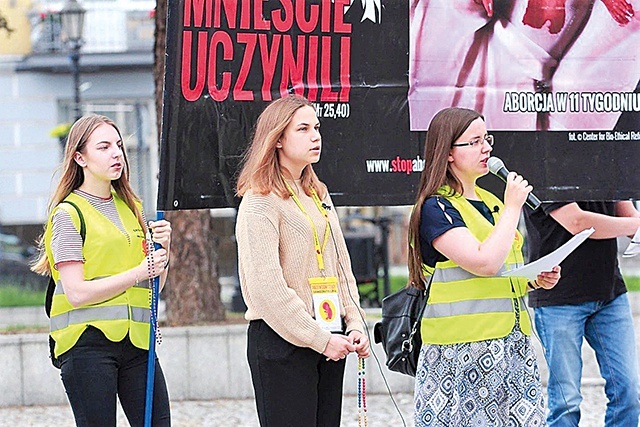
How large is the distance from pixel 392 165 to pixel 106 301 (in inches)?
54.1

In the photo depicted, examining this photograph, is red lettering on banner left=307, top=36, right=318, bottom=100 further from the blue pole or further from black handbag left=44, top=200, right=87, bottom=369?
black handbag left=44, top=200, right=87, bottom=369

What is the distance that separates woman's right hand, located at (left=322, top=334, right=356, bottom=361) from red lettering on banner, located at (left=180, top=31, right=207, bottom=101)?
1221 millimetres

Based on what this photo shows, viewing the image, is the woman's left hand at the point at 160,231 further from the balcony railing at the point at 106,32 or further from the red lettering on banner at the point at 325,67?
the balcony railing at the point at 106,32

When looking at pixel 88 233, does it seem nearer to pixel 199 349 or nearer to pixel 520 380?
pixel 520 380

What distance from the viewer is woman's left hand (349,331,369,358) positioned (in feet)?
15.2

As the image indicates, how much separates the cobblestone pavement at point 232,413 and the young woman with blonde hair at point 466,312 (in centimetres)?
342

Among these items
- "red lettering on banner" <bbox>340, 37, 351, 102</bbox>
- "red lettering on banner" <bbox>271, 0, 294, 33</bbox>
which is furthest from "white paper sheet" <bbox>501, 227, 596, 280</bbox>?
"red lettering on banner" <bbox>271, 0, 294, 33</bbox>

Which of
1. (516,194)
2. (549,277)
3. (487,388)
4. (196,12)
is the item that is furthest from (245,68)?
(487,388)

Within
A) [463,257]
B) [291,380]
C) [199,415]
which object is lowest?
[199,415]

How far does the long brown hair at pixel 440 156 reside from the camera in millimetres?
4648

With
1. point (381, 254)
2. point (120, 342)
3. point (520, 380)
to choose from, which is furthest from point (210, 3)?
point (381, 254)

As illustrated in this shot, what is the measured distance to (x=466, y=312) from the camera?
4.58m

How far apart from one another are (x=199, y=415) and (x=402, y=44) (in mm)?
Result: 3952

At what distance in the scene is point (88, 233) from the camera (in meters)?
4.96
